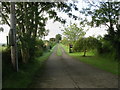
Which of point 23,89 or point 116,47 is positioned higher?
point 116,47

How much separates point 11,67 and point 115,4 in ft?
50.4

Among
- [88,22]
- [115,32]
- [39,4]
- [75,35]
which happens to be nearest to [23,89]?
[39,4]


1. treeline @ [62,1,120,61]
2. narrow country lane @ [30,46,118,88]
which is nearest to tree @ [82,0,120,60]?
treeline @ [62,1,120,61]

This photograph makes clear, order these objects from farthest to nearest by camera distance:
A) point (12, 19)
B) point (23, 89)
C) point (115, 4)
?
1. point (115, 4)
2. point (12, 19)
3. point (23, 89)

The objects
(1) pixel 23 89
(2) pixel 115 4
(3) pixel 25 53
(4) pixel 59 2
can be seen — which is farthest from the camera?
(2) pixel 115 4

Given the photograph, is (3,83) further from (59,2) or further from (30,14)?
(59,2)

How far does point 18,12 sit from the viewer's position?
470 inches

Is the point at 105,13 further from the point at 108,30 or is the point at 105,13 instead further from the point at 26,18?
the point at 26,18

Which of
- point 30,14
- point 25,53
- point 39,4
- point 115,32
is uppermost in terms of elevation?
point 39,4

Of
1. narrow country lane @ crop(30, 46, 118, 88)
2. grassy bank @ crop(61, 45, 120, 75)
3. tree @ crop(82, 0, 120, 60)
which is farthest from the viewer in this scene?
tree @ crop(82, 0, 120, 60)

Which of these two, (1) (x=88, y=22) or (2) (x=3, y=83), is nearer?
(2) (x=3, y=83)

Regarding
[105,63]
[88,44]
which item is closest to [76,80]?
[105,63]

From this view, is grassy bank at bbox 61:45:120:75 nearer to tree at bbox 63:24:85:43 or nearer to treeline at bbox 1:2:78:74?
treeline at bbox 1:2:78:74

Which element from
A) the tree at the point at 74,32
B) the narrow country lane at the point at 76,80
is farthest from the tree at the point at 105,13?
the tree at the point at 74,32
